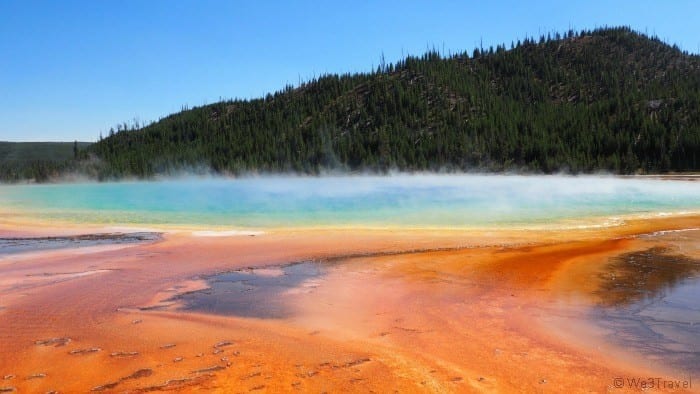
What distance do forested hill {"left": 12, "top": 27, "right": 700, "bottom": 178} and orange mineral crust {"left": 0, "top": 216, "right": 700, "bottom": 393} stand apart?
74.8 m

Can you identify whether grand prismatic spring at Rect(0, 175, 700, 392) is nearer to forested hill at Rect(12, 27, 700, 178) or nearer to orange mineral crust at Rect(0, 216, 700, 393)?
orange mineral crust at Rect(0, 216, 700, 393)

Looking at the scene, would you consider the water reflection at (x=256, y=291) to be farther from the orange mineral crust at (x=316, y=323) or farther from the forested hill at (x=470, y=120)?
the forested hill at (x=470, y=120)

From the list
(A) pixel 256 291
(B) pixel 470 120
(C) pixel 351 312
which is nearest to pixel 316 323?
(C) pixel 351 312

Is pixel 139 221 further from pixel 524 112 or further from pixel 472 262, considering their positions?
pixel 524 112

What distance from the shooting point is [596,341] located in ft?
20.2

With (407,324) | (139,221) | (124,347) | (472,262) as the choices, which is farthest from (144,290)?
(139,221)

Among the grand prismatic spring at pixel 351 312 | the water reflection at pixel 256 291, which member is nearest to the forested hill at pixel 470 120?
the grand prismatic spring at pixel 351 312

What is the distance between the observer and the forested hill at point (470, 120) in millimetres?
86125

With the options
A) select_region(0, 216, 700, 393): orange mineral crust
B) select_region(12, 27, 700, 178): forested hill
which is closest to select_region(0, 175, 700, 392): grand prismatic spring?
select_region(0, 216, 700, 393): orange mineral crust

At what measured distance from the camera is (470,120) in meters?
115

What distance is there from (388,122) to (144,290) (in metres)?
115

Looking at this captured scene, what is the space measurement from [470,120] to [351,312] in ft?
365

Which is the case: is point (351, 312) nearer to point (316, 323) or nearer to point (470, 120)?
point (316, 323)

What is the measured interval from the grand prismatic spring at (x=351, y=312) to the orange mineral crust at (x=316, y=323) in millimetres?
27
